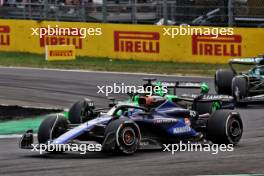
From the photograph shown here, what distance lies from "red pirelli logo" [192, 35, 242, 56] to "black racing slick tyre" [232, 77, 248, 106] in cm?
802

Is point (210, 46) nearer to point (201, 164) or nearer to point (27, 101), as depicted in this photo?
point (27, 101)

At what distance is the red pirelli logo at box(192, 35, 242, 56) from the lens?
23922mm

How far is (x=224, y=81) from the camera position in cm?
1675

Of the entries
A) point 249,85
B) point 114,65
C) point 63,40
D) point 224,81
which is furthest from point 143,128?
point 63,40

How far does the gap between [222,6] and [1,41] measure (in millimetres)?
8928

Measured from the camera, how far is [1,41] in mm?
29234

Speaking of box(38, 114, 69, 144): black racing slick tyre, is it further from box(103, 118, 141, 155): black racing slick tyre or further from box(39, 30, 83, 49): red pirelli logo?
box(39, 30, 83, 49): red pirelli logo

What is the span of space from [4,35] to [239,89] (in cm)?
1503

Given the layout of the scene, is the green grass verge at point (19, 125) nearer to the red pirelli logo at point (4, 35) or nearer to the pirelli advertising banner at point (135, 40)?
the pirelli advertising banner at point (135, 40)

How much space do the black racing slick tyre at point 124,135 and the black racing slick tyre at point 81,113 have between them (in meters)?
1.03

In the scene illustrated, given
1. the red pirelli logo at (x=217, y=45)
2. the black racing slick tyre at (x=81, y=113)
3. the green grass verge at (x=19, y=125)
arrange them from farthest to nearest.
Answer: the red pirelli logo at (x=217, y=45)
the green grass verge at (x=19, y=125)
the black racing slick tyre at (x=81, y=113)

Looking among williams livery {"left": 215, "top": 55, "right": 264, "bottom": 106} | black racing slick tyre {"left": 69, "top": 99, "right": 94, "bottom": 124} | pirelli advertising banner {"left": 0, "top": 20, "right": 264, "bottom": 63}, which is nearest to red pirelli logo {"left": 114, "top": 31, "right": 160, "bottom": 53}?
pirelli advertising banner {"left": 0, "top": 20, "right": 264, "bottom": 63}

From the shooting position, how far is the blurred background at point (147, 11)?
24.6 meters

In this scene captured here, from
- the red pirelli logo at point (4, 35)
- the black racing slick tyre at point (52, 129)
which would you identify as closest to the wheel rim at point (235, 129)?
the black racing slick tyre at point (52, 129)
